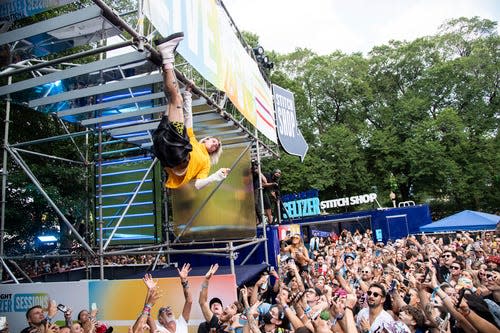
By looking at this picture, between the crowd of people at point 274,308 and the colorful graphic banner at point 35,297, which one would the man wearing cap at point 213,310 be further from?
the colorful graphic banner at point 35,297

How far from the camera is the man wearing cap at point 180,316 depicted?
4430 millimetres

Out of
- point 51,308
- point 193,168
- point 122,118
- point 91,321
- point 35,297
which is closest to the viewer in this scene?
point 193,168

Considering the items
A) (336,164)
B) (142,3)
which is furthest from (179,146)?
(336,164)

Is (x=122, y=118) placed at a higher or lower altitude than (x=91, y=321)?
higher

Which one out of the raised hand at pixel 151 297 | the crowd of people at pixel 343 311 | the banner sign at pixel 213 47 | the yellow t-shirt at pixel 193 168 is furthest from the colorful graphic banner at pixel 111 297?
the banner sign at pixel 213 47

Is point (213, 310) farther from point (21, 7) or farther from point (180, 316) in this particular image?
point (21, 7)

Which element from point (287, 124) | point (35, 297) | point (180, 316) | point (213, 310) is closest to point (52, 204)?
point (35, 297)

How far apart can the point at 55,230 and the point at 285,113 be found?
8.65 metres

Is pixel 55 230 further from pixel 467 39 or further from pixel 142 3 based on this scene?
pixel 467 39

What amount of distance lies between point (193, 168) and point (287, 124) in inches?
370

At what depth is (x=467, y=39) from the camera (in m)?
32.8

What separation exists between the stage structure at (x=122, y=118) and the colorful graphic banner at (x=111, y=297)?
19.4 inches

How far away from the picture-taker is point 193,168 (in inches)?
166

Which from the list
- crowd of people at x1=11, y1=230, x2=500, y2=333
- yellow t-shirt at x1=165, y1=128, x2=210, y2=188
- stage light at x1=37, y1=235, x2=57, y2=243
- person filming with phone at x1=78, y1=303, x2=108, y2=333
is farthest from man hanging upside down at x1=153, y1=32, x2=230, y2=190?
stage light at x1=37, y1=235, x2=57, y2=243
